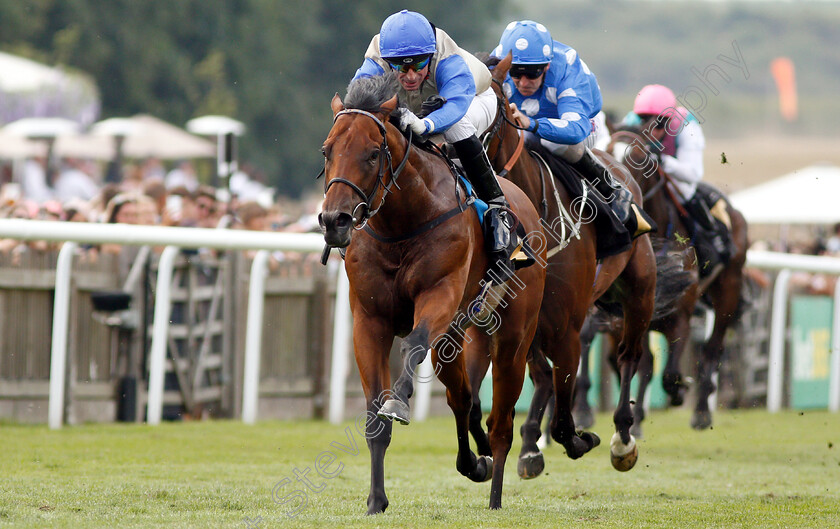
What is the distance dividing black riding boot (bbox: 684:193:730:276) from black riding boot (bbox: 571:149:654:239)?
Result: 1.86 metres

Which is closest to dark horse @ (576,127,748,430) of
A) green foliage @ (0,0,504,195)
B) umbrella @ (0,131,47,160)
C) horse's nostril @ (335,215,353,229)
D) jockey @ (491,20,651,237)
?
jockey @ (491,20,651,237)

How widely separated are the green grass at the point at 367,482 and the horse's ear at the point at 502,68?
2030 millimetres

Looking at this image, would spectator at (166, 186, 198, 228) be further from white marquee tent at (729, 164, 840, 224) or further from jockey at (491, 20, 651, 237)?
white marquee tent at (729, 164, 840, 224)

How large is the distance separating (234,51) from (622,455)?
89.0 ft

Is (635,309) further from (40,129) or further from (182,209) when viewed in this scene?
(40,129)

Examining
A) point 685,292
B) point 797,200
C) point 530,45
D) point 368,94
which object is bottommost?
point 685,292

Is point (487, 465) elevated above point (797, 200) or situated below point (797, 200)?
below

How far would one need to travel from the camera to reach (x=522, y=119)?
6.50 m

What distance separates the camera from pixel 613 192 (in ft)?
23.0

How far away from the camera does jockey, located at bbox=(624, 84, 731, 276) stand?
8.59 m

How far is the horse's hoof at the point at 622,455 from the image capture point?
707 cm

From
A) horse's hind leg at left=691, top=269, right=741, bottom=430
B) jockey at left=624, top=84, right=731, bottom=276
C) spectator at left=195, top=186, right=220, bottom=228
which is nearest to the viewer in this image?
jockey at left=624, top=84, right=731, bottom=276

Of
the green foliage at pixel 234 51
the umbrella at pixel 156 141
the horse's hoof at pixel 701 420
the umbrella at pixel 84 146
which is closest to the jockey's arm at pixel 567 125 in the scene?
the horse's hoof at pixel 701 420

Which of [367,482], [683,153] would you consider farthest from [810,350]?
[367,482]
